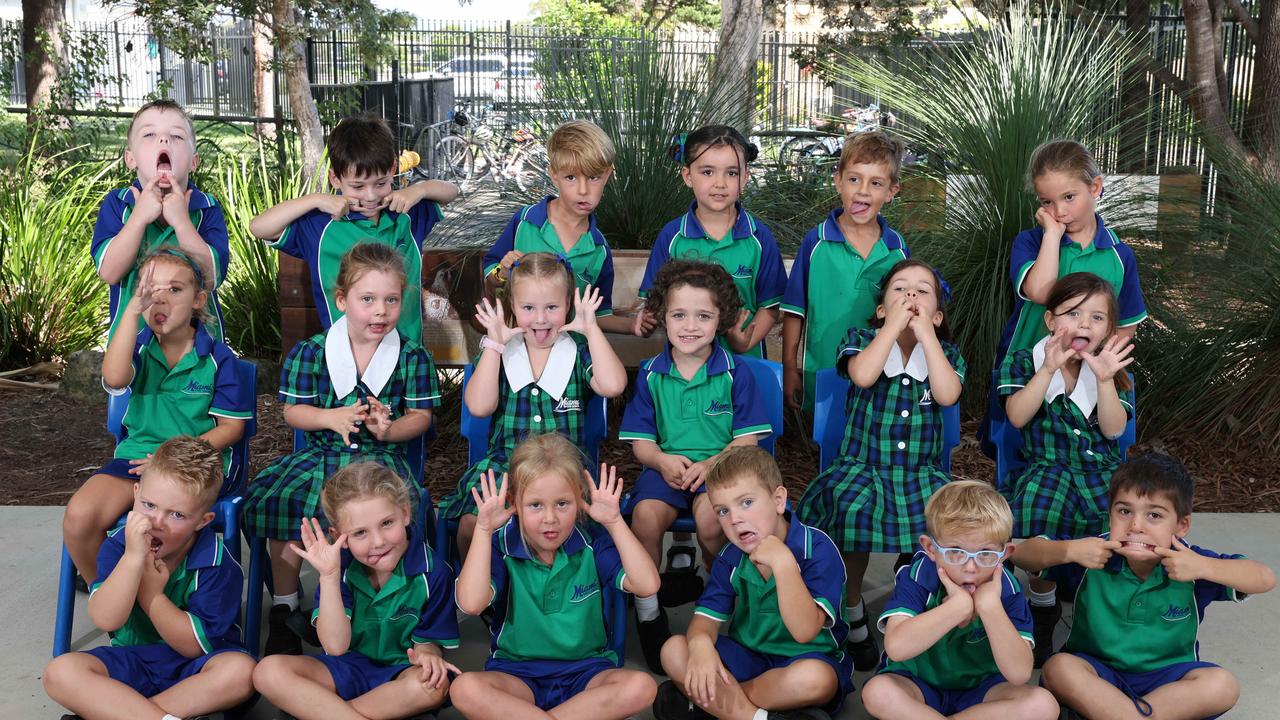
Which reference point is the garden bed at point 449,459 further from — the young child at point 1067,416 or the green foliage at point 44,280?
the young child at point 1067,416

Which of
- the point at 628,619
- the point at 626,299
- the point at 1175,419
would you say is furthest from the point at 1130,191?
the point at 628,619

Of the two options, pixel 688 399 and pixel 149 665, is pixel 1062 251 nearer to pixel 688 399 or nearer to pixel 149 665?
pixel 688 399

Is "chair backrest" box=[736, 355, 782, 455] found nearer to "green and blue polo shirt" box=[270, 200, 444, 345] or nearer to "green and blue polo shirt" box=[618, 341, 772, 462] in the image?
"green and blue polo shirt" box=[618, 341, 772, 462]

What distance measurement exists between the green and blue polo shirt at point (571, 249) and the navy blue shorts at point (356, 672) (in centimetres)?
134

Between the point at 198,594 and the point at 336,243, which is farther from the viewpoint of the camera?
the point at 336,243

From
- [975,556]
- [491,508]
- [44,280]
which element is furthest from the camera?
[44,280]

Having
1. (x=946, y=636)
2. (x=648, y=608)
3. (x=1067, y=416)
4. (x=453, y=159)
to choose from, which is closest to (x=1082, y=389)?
(x=1067, y=416)

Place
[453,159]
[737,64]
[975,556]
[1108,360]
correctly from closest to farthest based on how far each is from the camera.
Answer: [975,556] → [1108,360] → [737,64] → [453,159]

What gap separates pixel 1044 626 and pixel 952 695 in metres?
0.66

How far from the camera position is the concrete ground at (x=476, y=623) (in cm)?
293

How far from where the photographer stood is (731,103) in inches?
209

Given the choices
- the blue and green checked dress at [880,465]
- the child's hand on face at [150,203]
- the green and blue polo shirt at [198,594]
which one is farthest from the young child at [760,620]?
the child's hand on face at [150,203]

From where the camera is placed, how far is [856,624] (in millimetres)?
3250

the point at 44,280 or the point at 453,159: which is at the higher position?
the point at 453,159
